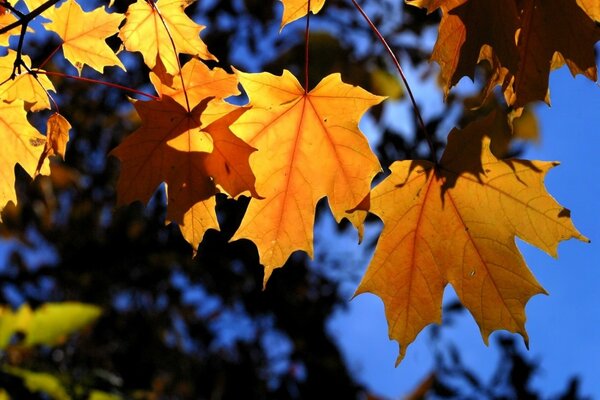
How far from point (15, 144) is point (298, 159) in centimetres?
66

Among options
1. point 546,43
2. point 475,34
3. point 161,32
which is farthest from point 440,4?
point 161,32

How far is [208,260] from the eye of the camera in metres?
6.09

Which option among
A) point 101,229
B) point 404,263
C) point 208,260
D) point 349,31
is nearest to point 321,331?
point 208,260

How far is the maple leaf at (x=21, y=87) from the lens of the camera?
1546 millimetres

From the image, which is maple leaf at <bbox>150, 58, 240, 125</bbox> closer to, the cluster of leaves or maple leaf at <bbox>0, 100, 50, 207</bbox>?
the cluster of leaves

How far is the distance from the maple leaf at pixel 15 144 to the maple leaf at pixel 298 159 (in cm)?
47

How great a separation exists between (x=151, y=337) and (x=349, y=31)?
10.3ft

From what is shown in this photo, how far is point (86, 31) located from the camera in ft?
5.34

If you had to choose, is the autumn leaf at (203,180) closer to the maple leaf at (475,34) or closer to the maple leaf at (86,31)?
the maple leaf at (86,31)

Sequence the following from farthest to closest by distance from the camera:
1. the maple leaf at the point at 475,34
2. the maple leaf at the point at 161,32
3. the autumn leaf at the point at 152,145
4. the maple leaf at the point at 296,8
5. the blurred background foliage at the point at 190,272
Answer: the blurred background foliage at the point at 190,272
the maple leaf at the point at 161,32
the autumn leaf at the point at 152,145
the maple leaf at the point at 296,8
the maple leaf at the point at 475,34

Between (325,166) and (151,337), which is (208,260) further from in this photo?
(325,166)

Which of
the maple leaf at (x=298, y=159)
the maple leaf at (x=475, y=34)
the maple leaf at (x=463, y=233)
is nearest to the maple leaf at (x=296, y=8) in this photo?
the maple leaf at (x=298, y=159)

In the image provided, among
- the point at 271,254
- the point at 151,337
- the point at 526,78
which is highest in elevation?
the point at 151,337

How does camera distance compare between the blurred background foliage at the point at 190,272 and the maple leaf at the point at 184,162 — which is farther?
the blurred background foliage at the point at 190,272
